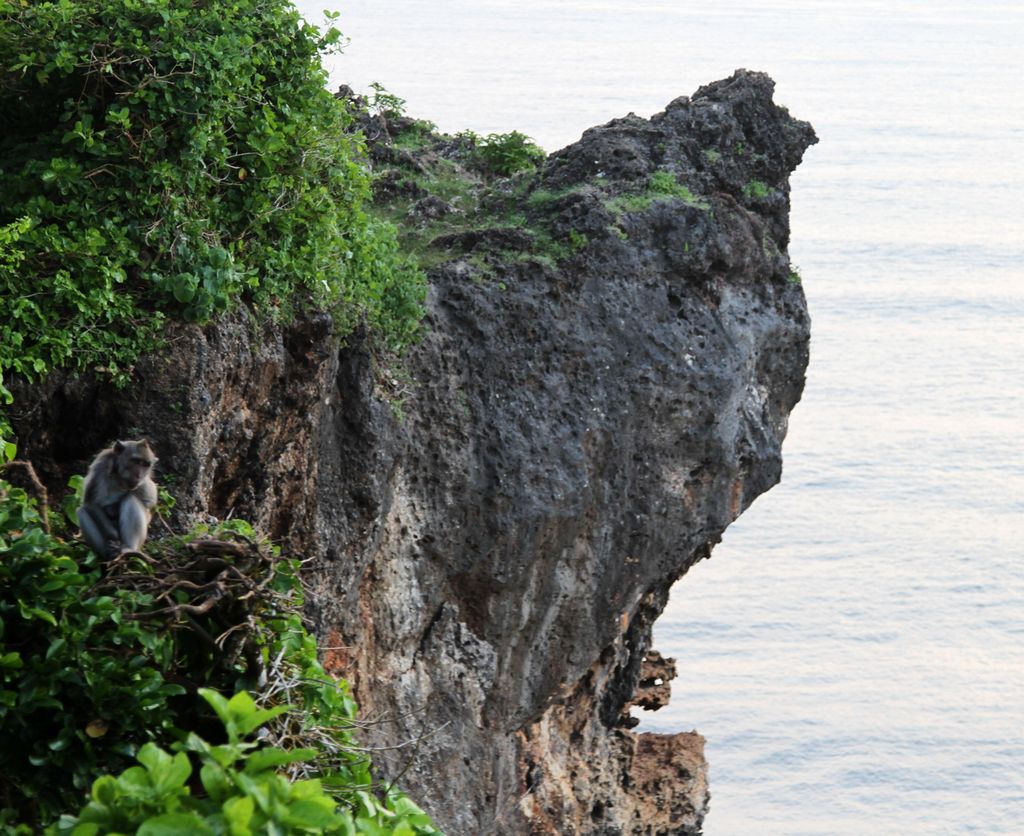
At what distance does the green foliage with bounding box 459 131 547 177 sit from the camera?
14727 mm

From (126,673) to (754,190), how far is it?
984 centimetres

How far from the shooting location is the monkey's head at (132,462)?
6379 mm

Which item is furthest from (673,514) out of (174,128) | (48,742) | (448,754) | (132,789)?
(132,789)

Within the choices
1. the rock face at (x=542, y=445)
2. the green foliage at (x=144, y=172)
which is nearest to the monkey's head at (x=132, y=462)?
the green foliage at (x=144, y=172)

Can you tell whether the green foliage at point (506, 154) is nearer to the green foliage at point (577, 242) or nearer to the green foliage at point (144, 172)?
the green foliage at point (577, 242)

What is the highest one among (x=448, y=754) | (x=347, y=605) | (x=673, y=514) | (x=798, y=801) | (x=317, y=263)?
(x=317, y=263)

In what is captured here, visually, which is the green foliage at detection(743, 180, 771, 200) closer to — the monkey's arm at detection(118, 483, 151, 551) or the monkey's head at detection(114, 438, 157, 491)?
the monkey's head at detection(114, 438, 157, 491)

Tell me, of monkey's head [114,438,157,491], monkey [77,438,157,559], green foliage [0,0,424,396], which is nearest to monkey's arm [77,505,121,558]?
monkey [77,438,157,559]

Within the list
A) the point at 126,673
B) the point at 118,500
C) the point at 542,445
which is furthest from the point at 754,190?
the point at 126,673

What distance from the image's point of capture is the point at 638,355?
12.6 m

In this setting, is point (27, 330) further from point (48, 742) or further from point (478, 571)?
point (478, 571)

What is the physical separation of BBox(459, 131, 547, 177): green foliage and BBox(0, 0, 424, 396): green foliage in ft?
16.9

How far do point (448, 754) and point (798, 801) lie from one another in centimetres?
1755

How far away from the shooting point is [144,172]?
8.78 metres
